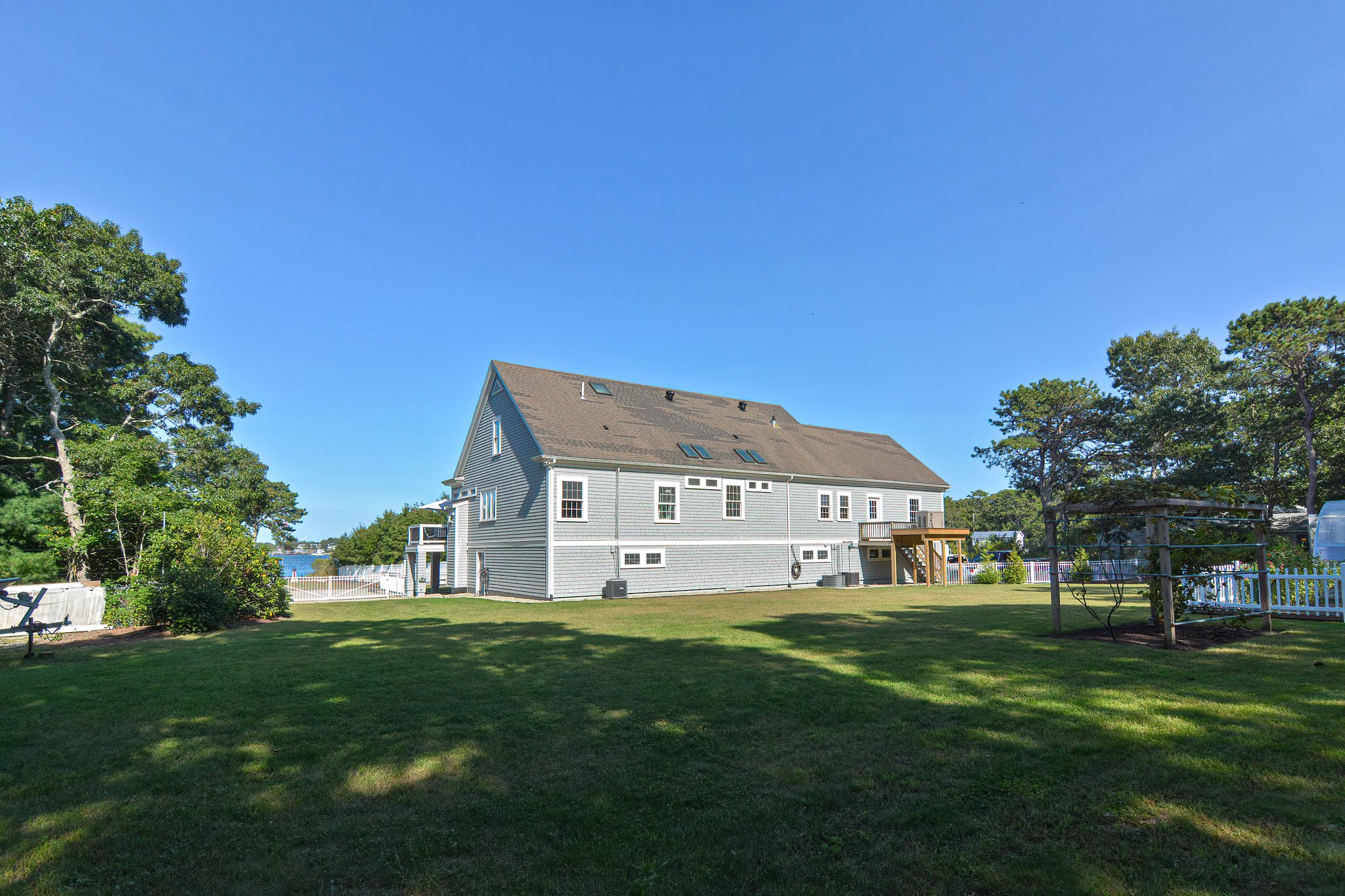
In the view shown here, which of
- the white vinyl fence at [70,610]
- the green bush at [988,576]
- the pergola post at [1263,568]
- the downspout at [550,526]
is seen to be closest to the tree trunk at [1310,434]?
the green bush at [988,576]

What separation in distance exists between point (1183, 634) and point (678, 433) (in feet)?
66.8

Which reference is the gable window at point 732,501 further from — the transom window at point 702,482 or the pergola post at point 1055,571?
the pergola post at point 1055,571

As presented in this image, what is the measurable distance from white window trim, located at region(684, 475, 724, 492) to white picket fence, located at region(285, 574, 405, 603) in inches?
548

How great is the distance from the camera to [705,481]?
90.3 feet

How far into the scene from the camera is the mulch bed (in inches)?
401

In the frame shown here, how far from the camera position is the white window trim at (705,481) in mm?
27125

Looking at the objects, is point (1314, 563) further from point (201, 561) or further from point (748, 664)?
point (201, 561)

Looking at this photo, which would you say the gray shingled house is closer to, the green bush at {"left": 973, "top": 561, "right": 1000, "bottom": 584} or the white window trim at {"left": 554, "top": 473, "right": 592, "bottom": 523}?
the white window trim at {"left": 554, "top": 473, "right": 592, "bottom": 523}

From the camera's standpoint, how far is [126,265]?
83.6 ft

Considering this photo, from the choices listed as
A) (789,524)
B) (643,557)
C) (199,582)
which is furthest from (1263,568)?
(199,582)

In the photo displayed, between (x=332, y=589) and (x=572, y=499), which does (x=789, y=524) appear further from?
(x=332, y=589)

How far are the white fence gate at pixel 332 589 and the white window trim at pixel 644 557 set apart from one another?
10.9 meters

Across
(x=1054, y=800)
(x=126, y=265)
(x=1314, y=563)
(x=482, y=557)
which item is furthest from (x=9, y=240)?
(x=1314, y=563)

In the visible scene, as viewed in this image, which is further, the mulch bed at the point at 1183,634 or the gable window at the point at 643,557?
the gable window at the point at 643,557
